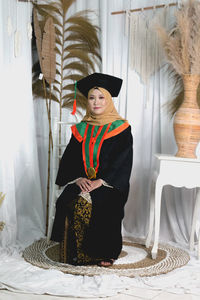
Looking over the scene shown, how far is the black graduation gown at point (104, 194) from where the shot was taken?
3.10m

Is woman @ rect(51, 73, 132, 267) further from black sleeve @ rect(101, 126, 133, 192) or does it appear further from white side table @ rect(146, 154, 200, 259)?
white side table @ rect(146, 154, 200, 259)

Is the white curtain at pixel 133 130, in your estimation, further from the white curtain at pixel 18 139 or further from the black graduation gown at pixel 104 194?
the black graduation gown at pixel 104 194

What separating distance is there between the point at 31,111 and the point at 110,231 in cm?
140

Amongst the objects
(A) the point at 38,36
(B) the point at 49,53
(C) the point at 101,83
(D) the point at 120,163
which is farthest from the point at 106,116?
(A) the point at 38,36

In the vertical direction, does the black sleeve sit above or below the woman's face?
below

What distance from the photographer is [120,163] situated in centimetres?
328

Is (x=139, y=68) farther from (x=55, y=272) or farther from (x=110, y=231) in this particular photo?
(x=55, y=272)

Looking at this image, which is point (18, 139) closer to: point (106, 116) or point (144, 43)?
point (106, 116)

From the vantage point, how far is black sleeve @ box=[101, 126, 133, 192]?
3.22m

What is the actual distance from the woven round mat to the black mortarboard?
1.28 meters

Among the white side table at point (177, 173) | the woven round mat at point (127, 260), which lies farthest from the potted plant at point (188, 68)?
the woven round mat at point (127, 260)

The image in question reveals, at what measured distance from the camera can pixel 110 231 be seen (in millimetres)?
3121

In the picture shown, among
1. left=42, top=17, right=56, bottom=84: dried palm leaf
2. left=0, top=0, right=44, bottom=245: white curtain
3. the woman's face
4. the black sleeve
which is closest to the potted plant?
the black sleeve

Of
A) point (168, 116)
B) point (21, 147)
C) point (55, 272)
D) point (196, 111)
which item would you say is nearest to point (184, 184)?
point (196, 111)
